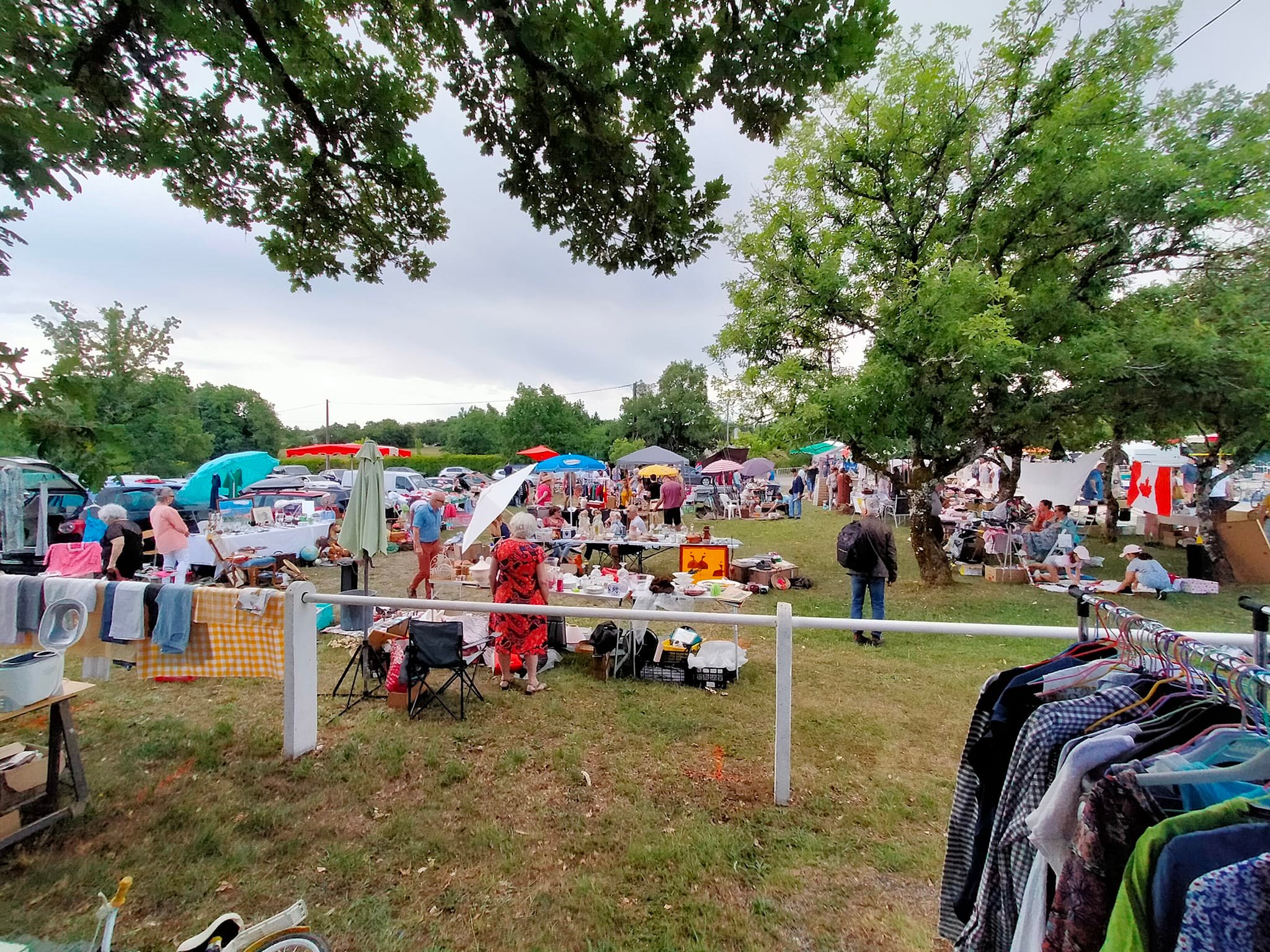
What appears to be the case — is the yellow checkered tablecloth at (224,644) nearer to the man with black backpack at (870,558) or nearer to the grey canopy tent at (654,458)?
the man with black backpack at (870,558)

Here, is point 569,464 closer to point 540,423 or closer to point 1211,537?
point 1211,537

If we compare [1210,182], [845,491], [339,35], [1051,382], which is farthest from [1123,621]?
[845,491]

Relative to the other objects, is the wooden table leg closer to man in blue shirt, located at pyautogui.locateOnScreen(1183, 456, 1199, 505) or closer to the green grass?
the green grass

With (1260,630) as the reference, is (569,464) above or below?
above

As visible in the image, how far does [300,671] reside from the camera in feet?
12.4

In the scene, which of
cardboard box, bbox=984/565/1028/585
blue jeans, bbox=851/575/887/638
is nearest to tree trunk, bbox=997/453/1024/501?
cardboard box, bbox=984/565/1028/585

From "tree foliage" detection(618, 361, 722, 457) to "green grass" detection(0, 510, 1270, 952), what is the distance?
4214 cm

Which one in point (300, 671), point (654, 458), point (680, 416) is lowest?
point (300, 671)

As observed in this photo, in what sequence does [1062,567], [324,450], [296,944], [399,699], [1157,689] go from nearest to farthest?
[1157,689] < [296,944] < [399,699] < [1062,567] < [324,450]

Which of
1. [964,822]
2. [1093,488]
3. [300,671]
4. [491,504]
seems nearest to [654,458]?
[491,504]

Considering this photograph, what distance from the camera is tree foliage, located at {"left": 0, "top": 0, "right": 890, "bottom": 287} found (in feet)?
10.9

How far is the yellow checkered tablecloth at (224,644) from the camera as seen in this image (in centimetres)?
376

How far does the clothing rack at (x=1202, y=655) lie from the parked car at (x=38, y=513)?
12320mm

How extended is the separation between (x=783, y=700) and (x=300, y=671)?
317 centimetres
